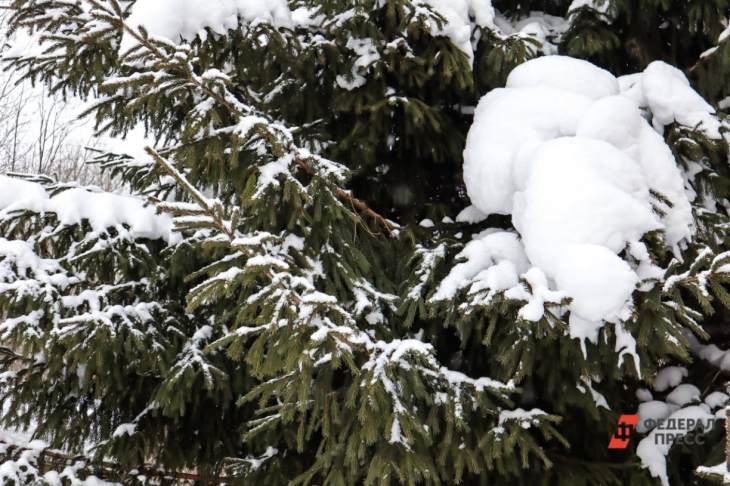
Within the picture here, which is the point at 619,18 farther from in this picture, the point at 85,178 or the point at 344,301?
the point at 85,178

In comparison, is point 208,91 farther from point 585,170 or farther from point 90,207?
point 585,170

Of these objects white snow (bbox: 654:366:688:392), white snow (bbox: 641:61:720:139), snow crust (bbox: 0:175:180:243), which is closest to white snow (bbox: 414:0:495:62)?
white snow (bbox: 641:61:720:139)

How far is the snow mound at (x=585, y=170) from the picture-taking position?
74.1 inches

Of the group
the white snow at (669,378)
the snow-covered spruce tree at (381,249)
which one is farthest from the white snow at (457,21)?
the white snow at (669,378)

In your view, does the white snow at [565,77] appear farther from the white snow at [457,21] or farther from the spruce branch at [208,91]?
the spruce branch at [208,91]

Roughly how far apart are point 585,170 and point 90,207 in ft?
7.06

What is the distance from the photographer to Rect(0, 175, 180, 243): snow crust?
2.55 m

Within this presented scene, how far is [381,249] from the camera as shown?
8.84 ft

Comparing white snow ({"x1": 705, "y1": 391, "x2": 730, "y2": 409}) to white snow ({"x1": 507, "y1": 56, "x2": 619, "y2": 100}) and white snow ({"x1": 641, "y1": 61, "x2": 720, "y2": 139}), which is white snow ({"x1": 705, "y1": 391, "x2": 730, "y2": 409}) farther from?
white snow ({"x1": 507, "y1": 56, "x2": 619, "y2": 100})

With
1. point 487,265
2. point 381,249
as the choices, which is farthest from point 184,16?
point 487,265

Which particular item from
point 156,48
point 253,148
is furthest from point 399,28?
point 156,48

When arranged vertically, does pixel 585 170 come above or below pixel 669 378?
above

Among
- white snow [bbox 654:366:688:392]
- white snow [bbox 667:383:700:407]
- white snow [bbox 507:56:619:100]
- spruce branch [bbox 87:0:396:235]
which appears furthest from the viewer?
white snow [bbox 654:366:688:392]

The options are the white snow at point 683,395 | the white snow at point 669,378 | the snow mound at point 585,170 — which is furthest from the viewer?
the white snow at point 669,378
